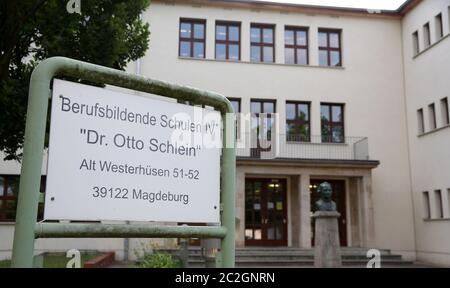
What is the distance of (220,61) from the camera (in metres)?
22.9

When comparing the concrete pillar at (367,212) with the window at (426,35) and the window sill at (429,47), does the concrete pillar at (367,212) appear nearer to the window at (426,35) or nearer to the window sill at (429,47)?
the window sill at (429,47)

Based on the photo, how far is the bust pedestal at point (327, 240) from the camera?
12680mm

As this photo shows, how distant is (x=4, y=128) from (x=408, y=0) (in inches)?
794

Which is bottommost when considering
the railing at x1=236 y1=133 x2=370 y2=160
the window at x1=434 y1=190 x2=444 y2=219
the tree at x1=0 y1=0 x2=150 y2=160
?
the window at x1=434 y1=190 x2=444 y2=219

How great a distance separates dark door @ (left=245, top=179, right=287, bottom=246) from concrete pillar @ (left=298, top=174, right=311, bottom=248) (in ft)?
5.61

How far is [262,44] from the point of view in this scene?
933 inches

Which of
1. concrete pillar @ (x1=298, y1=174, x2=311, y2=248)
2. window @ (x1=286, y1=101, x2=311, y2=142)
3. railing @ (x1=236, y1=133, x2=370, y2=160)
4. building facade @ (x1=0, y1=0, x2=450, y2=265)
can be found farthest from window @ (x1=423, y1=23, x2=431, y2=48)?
concrete pillar @ (x1=298, y1=174, x2=311, y2=248)

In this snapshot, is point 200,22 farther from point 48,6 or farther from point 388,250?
point 48,6

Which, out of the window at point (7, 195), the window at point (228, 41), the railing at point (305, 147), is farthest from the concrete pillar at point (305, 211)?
the window at point (7, 195)

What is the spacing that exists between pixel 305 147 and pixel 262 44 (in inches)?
213

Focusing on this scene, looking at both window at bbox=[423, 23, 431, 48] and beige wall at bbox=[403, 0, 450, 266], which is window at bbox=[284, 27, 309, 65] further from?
window at bbox=[423, 23, 431, 48]

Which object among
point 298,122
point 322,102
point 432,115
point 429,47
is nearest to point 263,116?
point 298,122

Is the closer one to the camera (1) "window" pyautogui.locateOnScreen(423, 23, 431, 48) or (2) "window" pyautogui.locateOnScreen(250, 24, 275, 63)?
(1) "window" pyautogui.locateOnScreen(423, 23, 431, 48)

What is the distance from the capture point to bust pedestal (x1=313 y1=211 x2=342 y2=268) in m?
12.7
